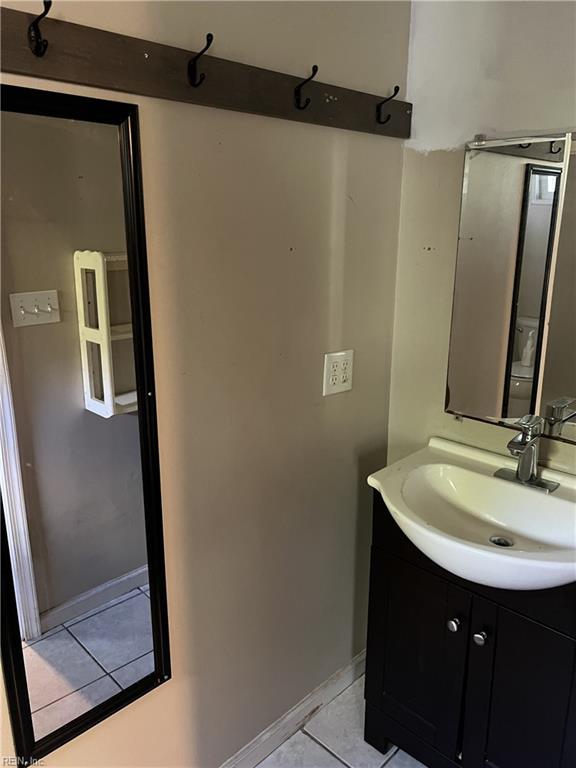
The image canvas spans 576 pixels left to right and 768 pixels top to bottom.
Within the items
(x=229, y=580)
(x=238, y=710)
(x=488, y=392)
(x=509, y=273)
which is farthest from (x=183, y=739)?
Result: (x=509, y=273)

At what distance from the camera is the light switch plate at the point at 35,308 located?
1043mm

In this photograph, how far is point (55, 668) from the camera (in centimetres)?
120

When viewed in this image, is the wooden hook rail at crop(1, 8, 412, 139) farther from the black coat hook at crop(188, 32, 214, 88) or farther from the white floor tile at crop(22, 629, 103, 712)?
the white floor tile at crop(22, 629, 103, 712)

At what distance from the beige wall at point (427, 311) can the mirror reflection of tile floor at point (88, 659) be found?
918 millimetres

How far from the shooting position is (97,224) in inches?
43.6

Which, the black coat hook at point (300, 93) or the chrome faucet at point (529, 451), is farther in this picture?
the chrome faucet at point (529, 451)

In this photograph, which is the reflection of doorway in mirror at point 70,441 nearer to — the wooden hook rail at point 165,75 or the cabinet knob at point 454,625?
the wooden hook rail at point 165,75

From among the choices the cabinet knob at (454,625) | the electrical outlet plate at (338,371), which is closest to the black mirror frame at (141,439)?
the electrical outlet plate at (338,371)

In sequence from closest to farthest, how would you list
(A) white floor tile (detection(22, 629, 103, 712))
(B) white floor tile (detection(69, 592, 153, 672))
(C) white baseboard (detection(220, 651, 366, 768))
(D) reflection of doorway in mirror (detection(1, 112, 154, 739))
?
(D) reflection of doorway in mirror (detection(1, 112, 154, 739)), (A) white floor tile (detection(22, 629, 103, 712)), (B) white floor tile (detection(69, 592, 153, 672)), (C) white baseboard (detection(220, 651, 366, 768))

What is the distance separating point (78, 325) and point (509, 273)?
3.43 feet

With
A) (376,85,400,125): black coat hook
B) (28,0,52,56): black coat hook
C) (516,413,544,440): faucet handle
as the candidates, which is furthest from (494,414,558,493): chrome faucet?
(28,0,52,56): black coat hook

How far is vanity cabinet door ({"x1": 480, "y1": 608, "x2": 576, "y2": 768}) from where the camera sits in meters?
1.28

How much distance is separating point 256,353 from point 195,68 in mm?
607

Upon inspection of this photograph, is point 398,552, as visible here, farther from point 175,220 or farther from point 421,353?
point 175,220
